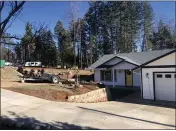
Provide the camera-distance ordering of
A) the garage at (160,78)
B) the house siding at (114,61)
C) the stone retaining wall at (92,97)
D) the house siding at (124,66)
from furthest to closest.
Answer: the house siding at (114,61) < the house siding at (124,66) < the stone retaining wall at (92,97) < the garage at (160,78)

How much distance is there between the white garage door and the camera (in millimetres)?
19969

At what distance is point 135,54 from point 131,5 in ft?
86.1

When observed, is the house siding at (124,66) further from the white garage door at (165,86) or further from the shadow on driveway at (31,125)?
the shadow on driveway at (31,125)

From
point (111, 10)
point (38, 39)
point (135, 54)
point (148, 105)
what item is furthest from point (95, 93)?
point (111, 10)

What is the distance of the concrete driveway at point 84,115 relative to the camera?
41.2 ft

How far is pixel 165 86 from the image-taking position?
20359mm

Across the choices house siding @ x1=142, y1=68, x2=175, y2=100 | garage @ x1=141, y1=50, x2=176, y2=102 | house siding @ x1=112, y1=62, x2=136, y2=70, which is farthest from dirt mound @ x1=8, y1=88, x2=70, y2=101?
house siding @ x1=112, y1=62, x2=136, y2=70

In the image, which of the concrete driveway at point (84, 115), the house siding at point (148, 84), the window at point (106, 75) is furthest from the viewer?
the window at point (106, 75)

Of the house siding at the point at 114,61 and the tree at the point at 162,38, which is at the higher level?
the tree at the point at 162,38

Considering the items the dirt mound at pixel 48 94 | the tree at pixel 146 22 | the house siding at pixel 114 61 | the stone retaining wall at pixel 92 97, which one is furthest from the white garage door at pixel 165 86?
the tree at pixel 146 22

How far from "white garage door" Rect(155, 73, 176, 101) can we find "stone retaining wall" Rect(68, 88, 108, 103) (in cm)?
483

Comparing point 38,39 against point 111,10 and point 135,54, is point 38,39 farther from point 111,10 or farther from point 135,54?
point 111,10

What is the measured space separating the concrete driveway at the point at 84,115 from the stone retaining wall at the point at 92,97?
325cm

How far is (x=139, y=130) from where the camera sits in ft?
37.9
